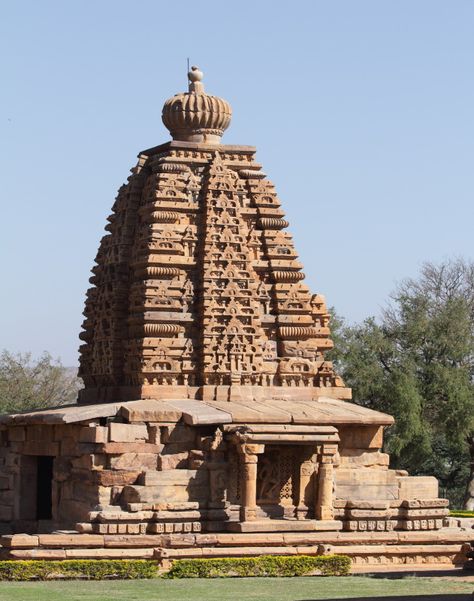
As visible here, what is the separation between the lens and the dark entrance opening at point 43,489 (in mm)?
30062

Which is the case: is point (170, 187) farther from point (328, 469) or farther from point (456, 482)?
point (456, 482)

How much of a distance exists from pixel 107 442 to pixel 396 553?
5.47 m

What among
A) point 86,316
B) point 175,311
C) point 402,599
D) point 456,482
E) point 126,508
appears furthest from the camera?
point 456,482

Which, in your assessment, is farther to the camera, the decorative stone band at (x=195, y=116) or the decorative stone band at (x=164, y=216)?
the decorative stone band at (x=195, y=116)

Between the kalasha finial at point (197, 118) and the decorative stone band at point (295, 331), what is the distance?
163 inches

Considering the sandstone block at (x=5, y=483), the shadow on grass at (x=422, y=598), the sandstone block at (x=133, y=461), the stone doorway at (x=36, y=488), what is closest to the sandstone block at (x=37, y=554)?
the sandstone block at (x=133, y=461)

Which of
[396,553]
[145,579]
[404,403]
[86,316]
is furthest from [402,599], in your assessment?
[404,403]

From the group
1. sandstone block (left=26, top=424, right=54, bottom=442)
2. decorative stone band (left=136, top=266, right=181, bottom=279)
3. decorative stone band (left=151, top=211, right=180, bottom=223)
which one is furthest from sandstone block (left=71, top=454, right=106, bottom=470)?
decorative stone band (left=151, top=211, right=180, bottom=223)

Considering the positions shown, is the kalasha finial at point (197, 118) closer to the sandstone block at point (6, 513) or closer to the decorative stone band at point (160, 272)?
the decorative stone band at point (160, 272)

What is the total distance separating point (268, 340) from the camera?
2969 cm

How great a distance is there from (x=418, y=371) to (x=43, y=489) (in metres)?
17.8

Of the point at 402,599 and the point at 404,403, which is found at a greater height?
the point at 404,403

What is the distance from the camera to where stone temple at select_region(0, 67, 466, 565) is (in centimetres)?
2653

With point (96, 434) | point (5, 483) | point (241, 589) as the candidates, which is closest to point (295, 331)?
point (96, 434)
